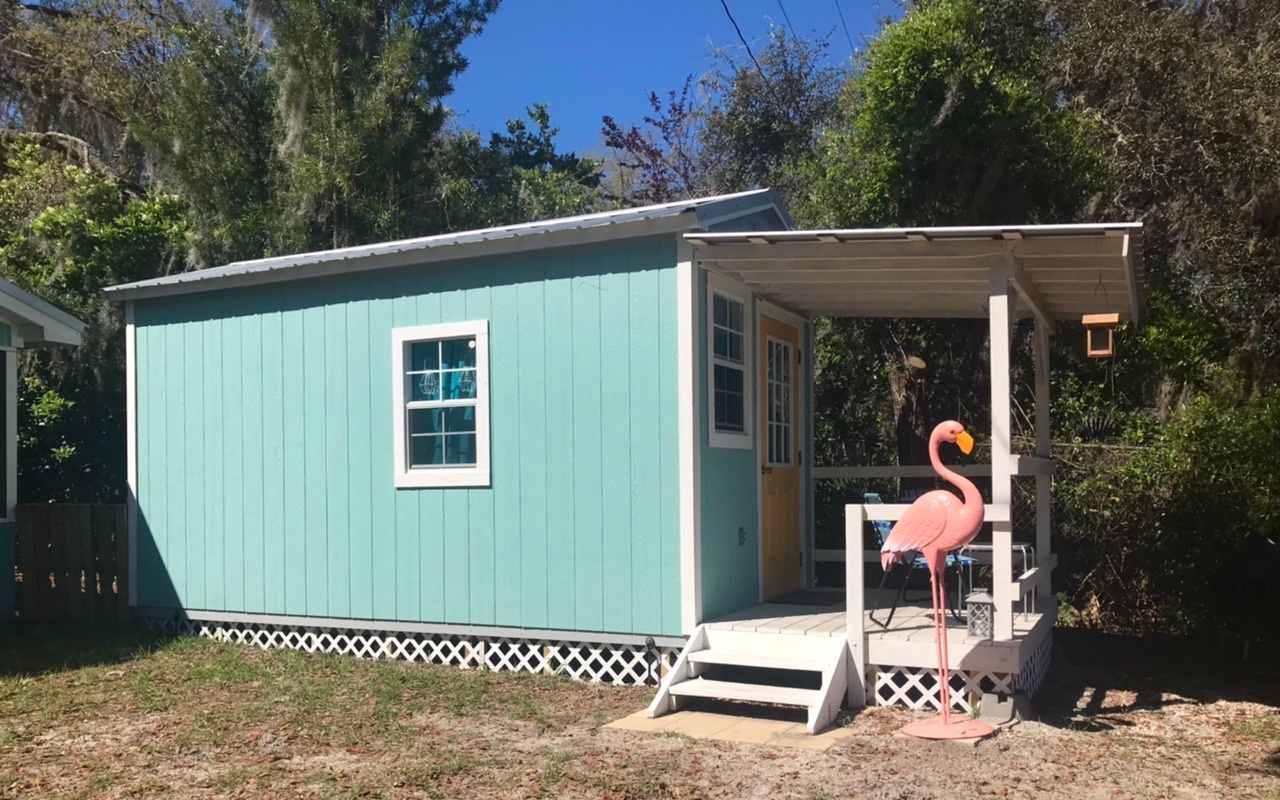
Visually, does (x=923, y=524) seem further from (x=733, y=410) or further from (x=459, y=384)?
(x=459, y=384)

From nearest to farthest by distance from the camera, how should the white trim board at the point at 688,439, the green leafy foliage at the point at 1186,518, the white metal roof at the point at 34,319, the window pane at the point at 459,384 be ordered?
the white trim board at the point at 688,439 → the window pane at the point at 459,384 → the green leafy foliage at the point at 1186,518 → the white metal roof at the point at 34,319

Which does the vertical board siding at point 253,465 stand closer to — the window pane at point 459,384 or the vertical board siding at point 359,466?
the vertical board siding at point 359,466

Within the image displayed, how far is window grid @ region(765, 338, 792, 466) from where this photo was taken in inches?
336

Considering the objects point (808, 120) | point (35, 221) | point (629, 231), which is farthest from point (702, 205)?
point (35, 221)

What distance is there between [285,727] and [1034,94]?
8160 millimetres

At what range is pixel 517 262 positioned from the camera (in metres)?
7.52

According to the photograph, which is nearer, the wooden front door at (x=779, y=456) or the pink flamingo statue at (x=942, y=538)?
the pink flamingo statue at (x=942, y=538)

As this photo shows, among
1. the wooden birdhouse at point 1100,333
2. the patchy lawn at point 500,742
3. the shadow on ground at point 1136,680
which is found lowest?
the shadow on ground at point 1136,680

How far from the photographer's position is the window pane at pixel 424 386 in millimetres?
7883

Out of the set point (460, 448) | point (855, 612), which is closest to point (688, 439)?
point (855, 612)

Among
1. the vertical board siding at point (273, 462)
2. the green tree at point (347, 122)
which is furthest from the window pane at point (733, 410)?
the green tree at point (347, 122)

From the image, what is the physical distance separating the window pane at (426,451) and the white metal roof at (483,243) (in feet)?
3.87

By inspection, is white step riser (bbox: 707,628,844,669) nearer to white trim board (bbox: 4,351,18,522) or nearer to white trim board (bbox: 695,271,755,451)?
white trim board (bbox: 695,271,755,451)

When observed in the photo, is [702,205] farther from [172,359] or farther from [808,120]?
[808,120]
